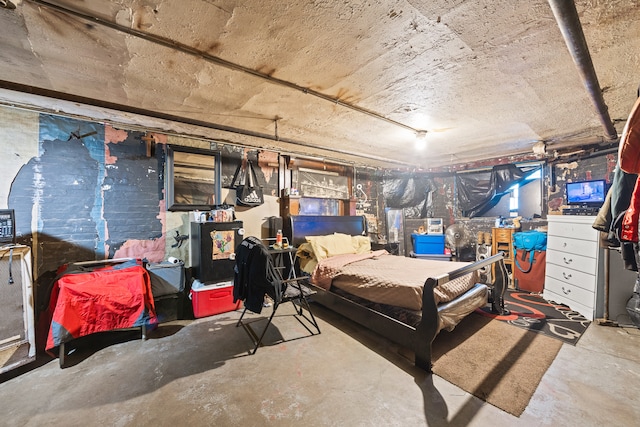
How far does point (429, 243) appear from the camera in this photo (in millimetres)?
5828

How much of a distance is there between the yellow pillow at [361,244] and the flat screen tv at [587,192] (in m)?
3.66

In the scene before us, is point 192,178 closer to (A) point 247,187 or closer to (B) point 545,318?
(A) point 247,187

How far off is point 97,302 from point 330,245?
2.95 m

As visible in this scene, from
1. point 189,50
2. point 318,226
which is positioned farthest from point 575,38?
point 318,226

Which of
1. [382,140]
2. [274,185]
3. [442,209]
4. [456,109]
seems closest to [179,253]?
[274,185]

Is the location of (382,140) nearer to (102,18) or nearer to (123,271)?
(102,18)

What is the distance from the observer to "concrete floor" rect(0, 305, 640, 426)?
167cm

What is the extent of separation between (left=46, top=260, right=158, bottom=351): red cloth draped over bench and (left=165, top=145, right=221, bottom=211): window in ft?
3.86

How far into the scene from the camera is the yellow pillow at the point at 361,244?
4403 mm

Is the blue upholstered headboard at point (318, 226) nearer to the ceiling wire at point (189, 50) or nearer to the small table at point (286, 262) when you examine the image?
the small table at point (286, 262)

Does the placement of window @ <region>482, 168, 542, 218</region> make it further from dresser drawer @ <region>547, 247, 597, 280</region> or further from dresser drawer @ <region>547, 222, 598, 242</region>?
dresser drawer @ <region>547, 247, 597, 280</region>

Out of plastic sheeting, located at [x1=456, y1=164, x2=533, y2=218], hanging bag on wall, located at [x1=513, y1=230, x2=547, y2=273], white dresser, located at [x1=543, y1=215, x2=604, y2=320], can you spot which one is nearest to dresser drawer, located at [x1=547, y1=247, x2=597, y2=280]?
white dresser, located at [x1=543, y1=215, x2=604, y2=320]

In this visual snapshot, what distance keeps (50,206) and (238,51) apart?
294 centimetres

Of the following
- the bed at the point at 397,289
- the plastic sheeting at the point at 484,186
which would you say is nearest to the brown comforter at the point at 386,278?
the bed at the point at 397,289
